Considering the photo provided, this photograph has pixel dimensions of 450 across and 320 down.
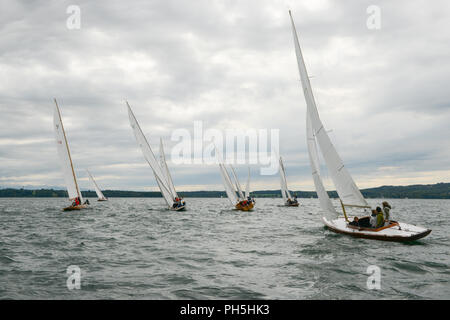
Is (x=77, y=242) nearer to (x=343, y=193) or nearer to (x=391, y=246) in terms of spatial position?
(x=343, y=193)

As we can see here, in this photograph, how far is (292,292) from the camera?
8875 mm

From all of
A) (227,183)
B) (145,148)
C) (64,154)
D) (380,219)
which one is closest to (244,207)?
(227,183)

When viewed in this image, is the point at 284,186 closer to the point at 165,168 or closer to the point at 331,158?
the point at 165,168

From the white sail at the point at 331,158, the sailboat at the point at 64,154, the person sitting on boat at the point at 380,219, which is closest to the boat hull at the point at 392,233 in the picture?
the person sitting on boat at the point at 380,219

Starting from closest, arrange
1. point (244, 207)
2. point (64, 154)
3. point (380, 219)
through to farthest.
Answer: point (380, 219)
point (64, 154)
point (244, 207)

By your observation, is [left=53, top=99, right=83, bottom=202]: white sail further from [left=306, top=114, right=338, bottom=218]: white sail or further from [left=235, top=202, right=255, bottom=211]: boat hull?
[left=306, top=114, right=338, bottom=218]: white sail

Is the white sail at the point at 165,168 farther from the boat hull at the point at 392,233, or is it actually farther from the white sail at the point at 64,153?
the boat hull at the point at 392,233

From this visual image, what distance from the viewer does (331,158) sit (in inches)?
716

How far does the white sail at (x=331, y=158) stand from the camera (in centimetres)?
1798

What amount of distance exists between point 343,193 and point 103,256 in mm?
13186

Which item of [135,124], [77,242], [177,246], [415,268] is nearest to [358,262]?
[415,268]

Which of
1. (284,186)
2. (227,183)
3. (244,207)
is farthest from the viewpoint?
(284,186)

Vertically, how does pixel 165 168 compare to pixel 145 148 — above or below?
below

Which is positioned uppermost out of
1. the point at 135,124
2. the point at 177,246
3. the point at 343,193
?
the point at 135,124
